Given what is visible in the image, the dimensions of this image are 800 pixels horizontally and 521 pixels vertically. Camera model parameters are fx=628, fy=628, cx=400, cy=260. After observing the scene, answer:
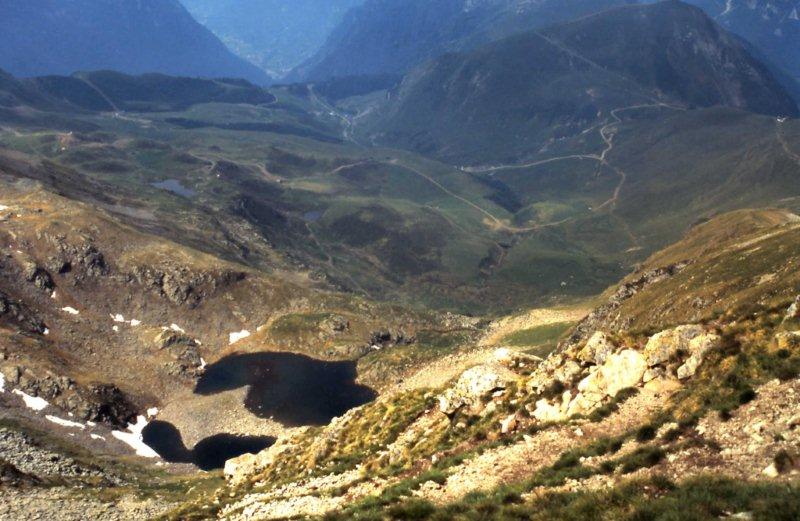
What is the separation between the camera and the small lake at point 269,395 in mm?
103438

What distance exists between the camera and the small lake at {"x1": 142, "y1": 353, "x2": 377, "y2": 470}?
10344 centimetres

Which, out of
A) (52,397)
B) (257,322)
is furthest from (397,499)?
(257,322)

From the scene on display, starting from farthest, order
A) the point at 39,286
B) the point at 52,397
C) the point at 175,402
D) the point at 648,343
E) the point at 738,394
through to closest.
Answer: the point at 39,286
the point at 175,402
the point at 52,397
the point at 648,343
the point at 738,394

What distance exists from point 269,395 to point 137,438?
24.0 meters

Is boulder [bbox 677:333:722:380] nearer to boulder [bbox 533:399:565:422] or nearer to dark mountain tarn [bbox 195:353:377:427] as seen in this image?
boulder [bbox 533:399:565:422]

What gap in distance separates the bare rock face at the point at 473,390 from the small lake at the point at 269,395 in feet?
222

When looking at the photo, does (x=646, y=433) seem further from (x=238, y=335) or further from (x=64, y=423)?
(x=238, y=335)

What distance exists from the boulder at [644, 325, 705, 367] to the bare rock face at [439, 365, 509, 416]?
404 inches

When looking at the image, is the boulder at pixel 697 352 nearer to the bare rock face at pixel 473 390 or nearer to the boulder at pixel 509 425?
the boulder at pixel 509 425

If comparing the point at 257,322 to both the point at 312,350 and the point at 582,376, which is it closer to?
the point at 312,350

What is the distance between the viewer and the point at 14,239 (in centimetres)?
13838

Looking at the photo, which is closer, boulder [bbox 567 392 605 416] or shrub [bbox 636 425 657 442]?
shrub [bbox 636 425 657 442]

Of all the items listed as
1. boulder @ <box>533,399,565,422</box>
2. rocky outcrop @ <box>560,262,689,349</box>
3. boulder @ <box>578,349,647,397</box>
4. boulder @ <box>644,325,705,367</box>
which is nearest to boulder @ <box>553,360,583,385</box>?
boulder @ <box>578,349,647,397</box>

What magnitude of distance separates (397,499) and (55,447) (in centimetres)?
7258
